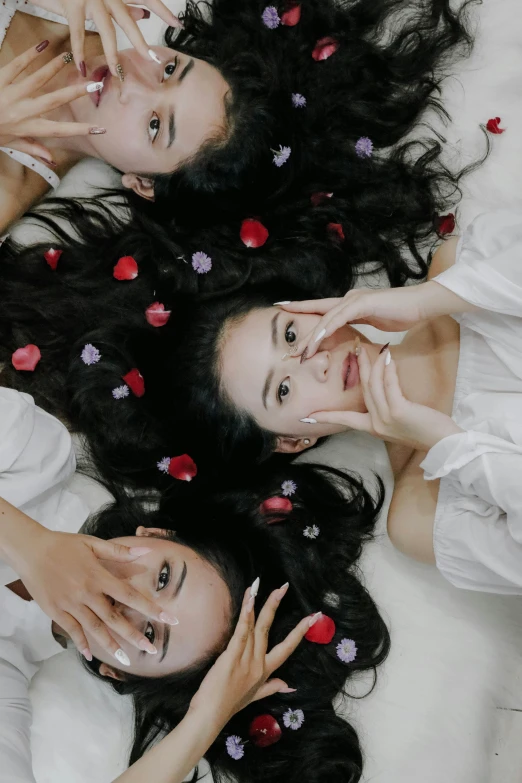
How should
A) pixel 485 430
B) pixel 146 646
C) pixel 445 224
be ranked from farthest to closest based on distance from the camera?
pixel 445 224, pixel 485 430, pixel 146 646

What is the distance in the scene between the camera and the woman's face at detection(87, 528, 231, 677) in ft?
4.38

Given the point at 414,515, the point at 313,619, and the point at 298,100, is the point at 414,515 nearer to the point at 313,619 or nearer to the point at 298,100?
the point at 313,619

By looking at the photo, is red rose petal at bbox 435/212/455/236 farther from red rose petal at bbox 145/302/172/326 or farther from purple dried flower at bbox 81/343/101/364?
purple dried flower at bbox 81/343/101/364

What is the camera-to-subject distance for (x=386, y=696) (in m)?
1.63

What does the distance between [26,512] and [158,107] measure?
92 cm

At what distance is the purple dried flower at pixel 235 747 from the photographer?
5.18 feet

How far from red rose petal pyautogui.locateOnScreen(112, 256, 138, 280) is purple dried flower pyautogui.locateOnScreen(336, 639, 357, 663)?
3.33 feet

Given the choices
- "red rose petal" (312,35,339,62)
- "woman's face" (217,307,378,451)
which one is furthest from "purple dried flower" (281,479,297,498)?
"red rose petal" (312,35,339,62)

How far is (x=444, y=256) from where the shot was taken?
1670 mm

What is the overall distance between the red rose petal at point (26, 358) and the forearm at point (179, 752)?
917 mm

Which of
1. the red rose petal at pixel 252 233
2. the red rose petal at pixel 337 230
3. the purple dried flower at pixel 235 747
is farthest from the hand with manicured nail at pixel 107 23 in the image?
the purple dried flower at pixel 235 747

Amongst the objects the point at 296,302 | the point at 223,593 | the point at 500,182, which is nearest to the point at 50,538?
the point at 223,593

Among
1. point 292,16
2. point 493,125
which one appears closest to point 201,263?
point 292,16

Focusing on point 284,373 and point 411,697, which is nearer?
point 284,373
